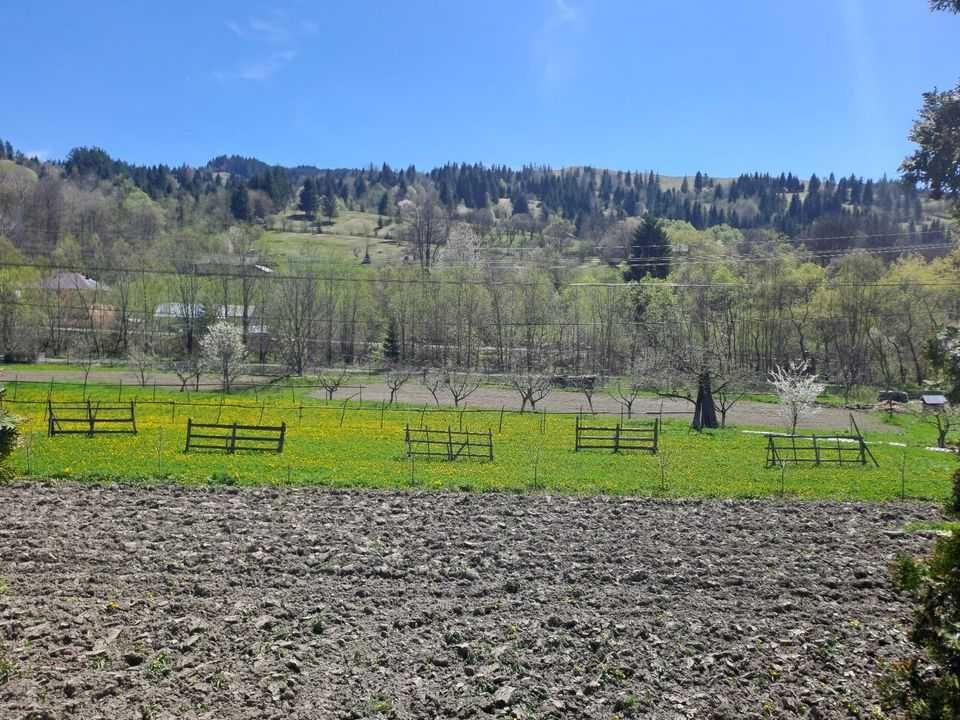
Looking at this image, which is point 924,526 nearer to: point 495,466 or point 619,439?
point 495,466

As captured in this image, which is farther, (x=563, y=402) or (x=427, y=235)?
(x=427, y=235)

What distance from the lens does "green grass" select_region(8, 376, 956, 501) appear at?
22.3 meters

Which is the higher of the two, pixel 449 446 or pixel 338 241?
pixel 338 241

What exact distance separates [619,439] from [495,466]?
813 centimetres

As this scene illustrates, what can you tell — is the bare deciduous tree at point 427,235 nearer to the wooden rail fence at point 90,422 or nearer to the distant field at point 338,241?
the distant field at point 338,241

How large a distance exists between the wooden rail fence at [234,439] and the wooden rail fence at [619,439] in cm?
1278

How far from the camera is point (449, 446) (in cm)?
2845

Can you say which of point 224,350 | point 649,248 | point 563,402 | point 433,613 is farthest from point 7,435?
point 649,248

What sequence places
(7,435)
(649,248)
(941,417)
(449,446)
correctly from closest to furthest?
(7,435), (449,446), (941,417), (649,248)

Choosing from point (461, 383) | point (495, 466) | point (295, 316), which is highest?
point (295, 316)

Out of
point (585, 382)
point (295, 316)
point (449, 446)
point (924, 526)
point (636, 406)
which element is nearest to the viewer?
point (924, 526)

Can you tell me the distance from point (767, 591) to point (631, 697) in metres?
5.08

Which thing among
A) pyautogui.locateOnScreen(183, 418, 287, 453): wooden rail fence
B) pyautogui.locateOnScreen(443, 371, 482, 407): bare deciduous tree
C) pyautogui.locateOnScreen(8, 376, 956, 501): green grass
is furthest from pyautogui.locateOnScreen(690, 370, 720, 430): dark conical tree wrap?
pyautogui.locateOnScreen(183, 418, 287, 453): wooden rail fence

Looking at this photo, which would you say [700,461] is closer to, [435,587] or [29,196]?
[435,587]
